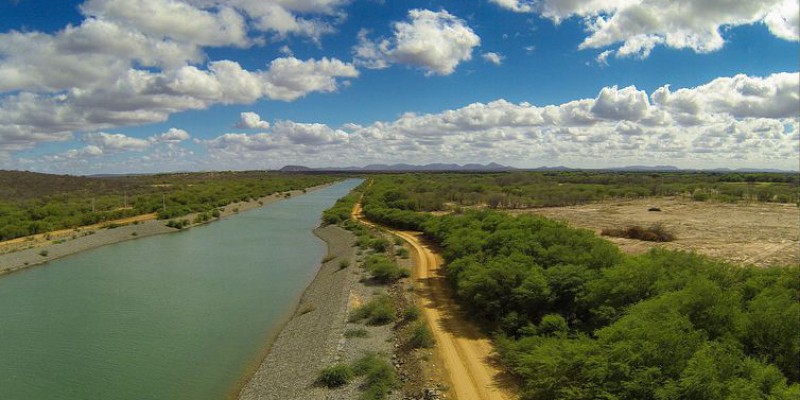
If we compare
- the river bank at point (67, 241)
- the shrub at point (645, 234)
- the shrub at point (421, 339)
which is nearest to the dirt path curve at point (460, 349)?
the shrub at point (421, 339)

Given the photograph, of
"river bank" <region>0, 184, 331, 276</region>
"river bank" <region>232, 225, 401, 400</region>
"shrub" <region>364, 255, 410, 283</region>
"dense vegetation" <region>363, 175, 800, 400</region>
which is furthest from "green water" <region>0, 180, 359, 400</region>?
"dense vegetation" <region>363, 175, 800, 400</region>

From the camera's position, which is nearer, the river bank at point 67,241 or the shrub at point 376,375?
the shrub at point 376,375

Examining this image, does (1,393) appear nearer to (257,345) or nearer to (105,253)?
(257,345)

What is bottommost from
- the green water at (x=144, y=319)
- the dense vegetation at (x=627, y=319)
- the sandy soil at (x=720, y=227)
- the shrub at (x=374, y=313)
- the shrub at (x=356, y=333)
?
the green water at (x=144, y=319)

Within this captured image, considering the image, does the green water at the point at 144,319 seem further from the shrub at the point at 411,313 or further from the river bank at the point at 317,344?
the shrub at the point at 411,313

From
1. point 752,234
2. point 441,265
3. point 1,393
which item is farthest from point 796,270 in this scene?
point 1,393
